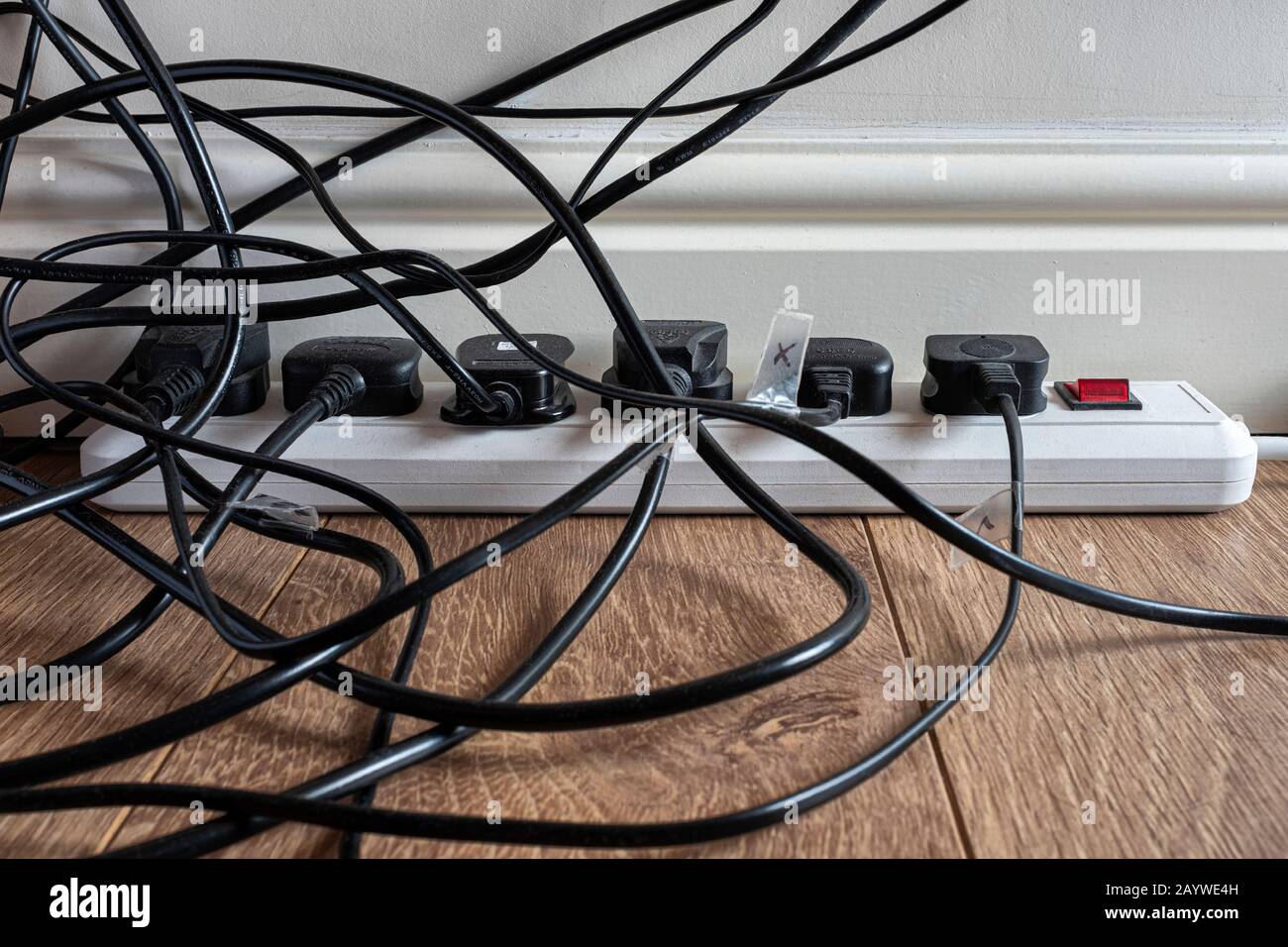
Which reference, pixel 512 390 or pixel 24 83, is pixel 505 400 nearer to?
pixel 512 390

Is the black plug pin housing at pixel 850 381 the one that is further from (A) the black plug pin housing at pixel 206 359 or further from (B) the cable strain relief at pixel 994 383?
(A) the black plug pin housing at pixel 206 359

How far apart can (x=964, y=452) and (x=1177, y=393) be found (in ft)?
0.41

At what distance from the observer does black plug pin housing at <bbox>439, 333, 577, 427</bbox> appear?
484mm

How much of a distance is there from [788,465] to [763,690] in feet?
0.47

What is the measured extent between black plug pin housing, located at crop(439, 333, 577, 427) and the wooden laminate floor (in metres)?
0.05

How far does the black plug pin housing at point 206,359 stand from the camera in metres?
0.49

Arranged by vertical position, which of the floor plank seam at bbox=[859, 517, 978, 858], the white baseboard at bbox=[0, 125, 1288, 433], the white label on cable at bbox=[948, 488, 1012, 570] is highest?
the white baseboard at bbox=[0, 125, 1288, 433]

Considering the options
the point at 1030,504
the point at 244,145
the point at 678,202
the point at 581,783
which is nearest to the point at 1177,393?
the point at 1030,504

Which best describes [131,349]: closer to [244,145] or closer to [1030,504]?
[244,145]

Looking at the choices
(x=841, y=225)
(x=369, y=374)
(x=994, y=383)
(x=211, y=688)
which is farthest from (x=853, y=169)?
(x=211, y=688)

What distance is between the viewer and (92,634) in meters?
0.39

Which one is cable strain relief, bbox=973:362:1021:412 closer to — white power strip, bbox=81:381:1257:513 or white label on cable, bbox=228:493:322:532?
white power strip, bbox=81:381:1257:513

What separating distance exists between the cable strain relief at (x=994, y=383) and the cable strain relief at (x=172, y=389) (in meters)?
0.34

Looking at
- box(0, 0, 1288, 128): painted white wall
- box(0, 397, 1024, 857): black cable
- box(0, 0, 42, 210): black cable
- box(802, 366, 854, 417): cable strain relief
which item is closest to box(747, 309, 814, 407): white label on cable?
box(802, 366, 854, 417): cable strain relief
